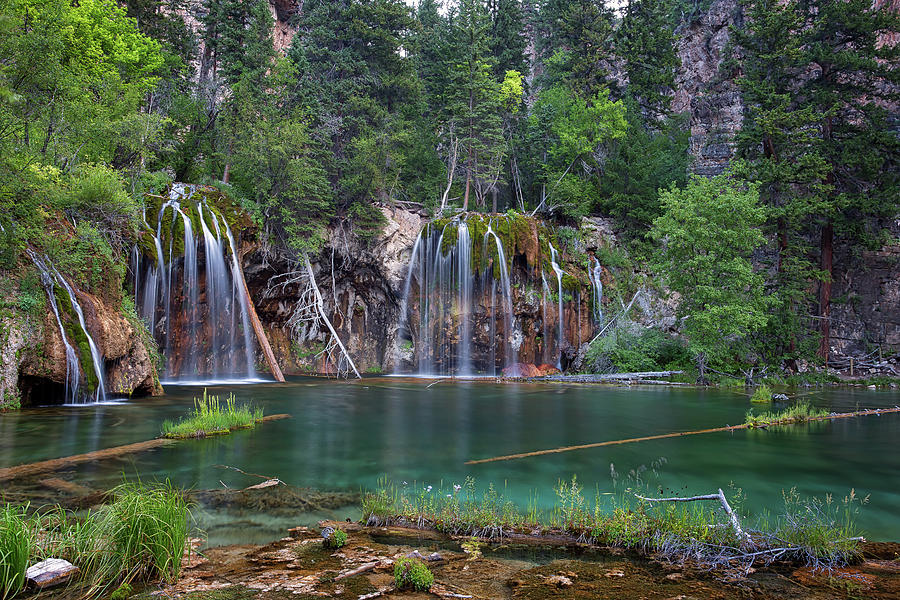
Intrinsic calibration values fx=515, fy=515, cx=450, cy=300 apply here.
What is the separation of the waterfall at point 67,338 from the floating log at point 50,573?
37.0 ft

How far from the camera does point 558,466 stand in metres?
8.52

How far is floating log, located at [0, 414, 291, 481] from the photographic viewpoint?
703cm

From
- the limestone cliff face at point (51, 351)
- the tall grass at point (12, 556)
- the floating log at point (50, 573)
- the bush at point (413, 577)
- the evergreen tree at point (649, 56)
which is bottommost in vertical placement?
the bush at point (413, 577)

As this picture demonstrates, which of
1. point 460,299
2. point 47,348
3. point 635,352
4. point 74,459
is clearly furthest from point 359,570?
point 460,299

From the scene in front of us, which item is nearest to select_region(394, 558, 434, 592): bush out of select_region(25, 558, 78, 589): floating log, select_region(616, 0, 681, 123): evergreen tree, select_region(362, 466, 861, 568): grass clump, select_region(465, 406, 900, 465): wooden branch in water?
select_region(362, 466, 861, 568): grass clump

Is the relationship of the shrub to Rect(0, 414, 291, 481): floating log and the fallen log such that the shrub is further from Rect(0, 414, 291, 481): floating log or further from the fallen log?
Rect(0, 414, 291, 481): floating log

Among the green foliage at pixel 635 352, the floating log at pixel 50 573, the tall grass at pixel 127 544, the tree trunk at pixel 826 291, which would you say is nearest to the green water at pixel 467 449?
the tall grass at pixel 127 544

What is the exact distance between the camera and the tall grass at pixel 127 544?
11.9 ft

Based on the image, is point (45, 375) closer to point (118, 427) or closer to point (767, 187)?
point (118, 427)

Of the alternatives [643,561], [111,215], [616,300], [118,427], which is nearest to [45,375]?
[118,427]

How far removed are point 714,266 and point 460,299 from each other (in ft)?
39.3

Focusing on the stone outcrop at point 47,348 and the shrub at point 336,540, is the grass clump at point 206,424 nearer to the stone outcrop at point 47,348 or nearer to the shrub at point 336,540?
the stone outcrop at point 47,348

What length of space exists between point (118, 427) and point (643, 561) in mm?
10358

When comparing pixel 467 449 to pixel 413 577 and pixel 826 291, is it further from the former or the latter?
pixel 826 291
